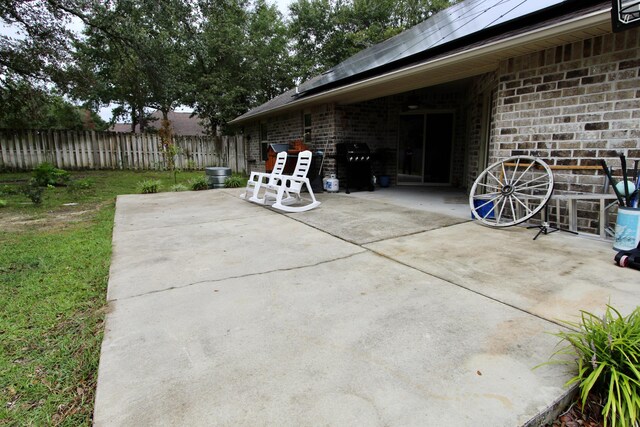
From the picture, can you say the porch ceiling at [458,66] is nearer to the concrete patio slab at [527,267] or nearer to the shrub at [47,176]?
the concrete patio slab at [527,267]

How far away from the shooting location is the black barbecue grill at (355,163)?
24.2 ft

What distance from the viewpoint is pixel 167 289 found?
2475 millimetres

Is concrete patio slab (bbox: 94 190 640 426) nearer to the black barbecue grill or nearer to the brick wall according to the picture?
the brick wall

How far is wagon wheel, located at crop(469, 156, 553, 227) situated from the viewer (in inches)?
158

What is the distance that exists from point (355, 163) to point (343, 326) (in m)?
5.88

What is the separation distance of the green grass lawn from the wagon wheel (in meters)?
4.14

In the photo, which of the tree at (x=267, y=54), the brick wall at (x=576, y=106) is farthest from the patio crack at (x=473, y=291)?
the tree at (x=267, y=54)

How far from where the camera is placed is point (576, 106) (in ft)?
12.4

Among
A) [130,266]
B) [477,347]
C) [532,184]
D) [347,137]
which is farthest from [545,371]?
[347,137]

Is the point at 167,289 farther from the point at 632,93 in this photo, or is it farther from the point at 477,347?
the point at 632,93

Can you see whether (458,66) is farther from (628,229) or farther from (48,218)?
(48,218)

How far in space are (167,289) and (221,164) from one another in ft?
44.6

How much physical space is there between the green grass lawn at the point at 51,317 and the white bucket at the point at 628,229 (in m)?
4.03

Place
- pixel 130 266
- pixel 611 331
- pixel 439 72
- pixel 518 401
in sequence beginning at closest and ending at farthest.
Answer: pixel 518 401 < pixel 611 331 < pixel 130 266 < pixel 439 72
